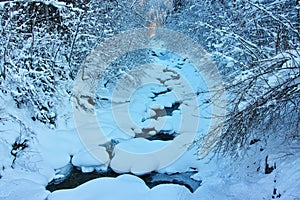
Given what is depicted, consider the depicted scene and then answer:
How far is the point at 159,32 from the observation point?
1279cm

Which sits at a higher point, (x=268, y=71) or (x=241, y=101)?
(x=268, y=71)

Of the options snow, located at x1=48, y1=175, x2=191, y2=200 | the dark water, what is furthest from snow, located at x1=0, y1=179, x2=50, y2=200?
the dark water

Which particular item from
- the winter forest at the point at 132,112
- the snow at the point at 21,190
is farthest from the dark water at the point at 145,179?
the snow at the point at 21,190

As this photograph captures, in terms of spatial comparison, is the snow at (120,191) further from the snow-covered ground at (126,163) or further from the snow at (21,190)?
the snow at (21,190)

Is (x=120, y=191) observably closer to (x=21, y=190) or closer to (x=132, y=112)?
(x=21, y=190)

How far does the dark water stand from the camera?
164 inches

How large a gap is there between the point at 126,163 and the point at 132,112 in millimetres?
2277

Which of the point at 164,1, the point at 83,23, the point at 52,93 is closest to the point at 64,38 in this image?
the point at 83,23

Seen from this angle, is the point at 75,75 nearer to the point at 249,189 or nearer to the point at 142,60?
the point at 142,60

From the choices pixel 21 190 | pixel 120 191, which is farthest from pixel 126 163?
pixel 21 190

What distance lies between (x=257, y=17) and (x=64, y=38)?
13.0ft

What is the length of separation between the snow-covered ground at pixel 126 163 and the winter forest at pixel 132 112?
0.02 meters

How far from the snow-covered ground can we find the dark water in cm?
8

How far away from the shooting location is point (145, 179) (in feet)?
14.3
